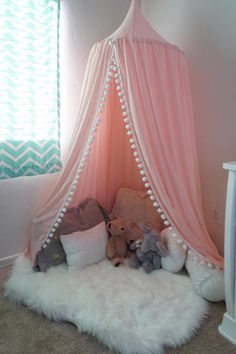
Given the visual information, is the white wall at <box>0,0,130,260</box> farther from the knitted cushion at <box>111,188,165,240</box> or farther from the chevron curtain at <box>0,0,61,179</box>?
the knitted cushion at <box>111,188,165,240</box>

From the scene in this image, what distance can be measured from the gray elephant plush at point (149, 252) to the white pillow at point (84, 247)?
27 cm

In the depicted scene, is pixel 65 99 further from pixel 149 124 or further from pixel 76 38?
pixel 149 124

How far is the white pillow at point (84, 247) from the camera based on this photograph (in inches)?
82.6

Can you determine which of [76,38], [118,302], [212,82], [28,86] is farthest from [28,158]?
[212,82]

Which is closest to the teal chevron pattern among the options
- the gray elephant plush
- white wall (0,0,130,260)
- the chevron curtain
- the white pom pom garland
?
the chevron curtain

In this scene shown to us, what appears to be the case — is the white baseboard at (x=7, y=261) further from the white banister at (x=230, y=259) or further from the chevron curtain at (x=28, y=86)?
the white banister at (x=230, y=259)

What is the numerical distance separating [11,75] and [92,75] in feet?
2.05

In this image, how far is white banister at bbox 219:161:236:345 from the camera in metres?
1.49

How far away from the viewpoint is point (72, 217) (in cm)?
233

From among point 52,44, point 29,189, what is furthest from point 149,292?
point 52,44

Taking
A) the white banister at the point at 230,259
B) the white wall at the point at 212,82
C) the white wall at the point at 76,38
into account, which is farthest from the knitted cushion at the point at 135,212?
the white banister at the point at 230,259

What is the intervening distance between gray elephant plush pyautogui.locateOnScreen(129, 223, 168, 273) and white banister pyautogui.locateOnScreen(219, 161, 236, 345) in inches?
22.1

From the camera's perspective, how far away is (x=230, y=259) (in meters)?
1.55

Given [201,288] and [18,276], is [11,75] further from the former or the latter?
[201,288]
